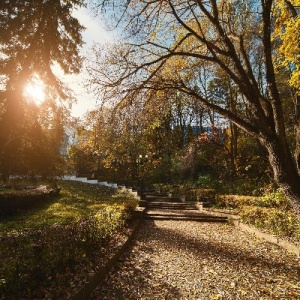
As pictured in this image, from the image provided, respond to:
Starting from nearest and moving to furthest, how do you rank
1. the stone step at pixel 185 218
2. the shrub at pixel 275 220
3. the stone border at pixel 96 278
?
the stone border at pixel 96 278
the shrub at pixel 275 220
the stone step at pixel 185 218

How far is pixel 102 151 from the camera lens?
29031 mm

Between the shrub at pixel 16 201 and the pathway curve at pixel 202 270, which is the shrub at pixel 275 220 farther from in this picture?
the shrub at pixel 16 201

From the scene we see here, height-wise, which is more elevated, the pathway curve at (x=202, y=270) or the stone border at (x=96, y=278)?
the stone border at (x=96, y=278)

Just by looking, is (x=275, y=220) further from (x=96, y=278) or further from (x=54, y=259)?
(x=54, y=259)

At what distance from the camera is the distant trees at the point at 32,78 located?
354 inches

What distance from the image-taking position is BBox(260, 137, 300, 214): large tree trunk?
5.18 m

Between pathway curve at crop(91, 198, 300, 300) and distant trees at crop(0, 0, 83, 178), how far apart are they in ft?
16.1

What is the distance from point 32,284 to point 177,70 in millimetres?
6956

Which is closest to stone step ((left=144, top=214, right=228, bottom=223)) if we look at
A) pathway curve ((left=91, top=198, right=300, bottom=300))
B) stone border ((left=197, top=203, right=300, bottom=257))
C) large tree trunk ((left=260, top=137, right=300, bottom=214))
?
stone border ((left=197, top=203, right=300, bottom=257))

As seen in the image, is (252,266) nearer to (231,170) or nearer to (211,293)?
(211,293)

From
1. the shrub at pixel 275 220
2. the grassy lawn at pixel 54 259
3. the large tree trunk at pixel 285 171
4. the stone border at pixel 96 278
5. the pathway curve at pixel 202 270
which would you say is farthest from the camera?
Answer: the shrub at pixel 275 220

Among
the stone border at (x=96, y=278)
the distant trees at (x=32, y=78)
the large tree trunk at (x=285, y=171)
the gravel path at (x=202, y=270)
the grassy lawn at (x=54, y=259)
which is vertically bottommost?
the gravel path at (x=202, y=270)

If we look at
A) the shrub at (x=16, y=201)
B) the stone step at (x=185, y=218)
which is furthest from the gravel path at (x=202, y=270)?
the shrub at (x=16, y=201)

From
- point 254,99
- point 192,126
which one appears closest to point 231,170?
point 192,126
